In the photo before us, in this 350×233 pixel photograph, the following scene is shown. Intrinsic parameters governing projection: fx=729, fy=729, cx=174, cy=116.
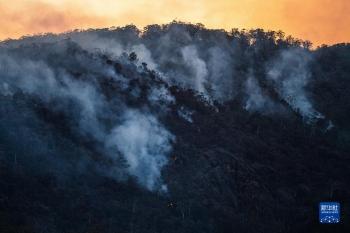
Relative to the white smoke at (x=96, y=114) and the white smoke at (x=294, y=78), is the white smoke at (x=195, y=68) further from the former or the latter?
the white smoke at (x=96, y=114)

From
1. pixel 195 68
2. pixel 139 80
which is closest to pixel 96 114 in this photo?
pixel 139 80

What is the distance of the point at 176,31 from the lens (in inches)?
6447

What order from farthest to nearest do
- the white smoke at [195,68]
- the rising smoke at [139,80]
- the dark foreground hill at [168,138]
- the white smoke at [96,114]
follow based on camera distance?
the white smoke at [195,68] < the rising smoke at [139,80] < the white smoke at [96,114] < the dark foreground hill at [168,138]

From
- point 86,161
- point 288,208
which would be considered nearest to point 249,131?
point 288,208

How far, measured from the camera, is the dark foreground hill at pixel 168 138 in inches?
3735

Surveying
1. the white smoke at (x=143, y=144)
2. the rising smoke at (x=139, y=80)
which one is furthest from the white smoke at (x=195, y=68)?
the white smoke at (x=143, y=144)

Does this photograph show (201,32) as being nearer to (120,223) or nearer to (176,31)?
(176,31)

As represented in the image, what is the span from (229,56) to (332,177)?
4630cm

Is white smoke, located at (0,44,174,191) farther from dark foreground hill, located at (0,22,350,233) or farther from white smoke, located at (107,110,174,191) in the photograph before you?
dark foreground hill, located at (0,22,350,233)

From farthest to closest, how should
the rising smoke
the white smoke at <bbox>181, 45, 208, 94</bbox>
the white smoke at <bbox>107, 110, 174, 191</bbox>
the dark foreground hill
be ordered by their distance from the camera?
1. the white smoke at <bbox>181, 45, 208, 94</bbox>
2. the rising smoke
3. the white smoke at <bbox>107, 110, 174, 191</bbox>
4. the dark foreground hill

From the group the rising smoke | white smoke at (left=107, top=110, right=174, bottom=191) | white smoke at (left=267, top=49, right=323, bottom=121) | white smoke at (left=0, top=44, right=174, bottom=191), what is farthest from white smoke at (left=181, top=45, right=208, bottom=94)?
white smoke at (left=107, top=110, right=174, bottom=191)

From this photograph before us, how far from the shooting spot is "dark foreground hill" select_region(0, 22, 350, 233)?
94875 mm

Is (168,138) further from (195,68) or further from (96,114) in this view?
(195,68)

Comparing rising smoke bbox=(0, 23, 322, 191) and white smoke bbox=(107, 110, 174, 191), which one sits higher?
rising smoke bbox=(0, 23, 322, 191)
